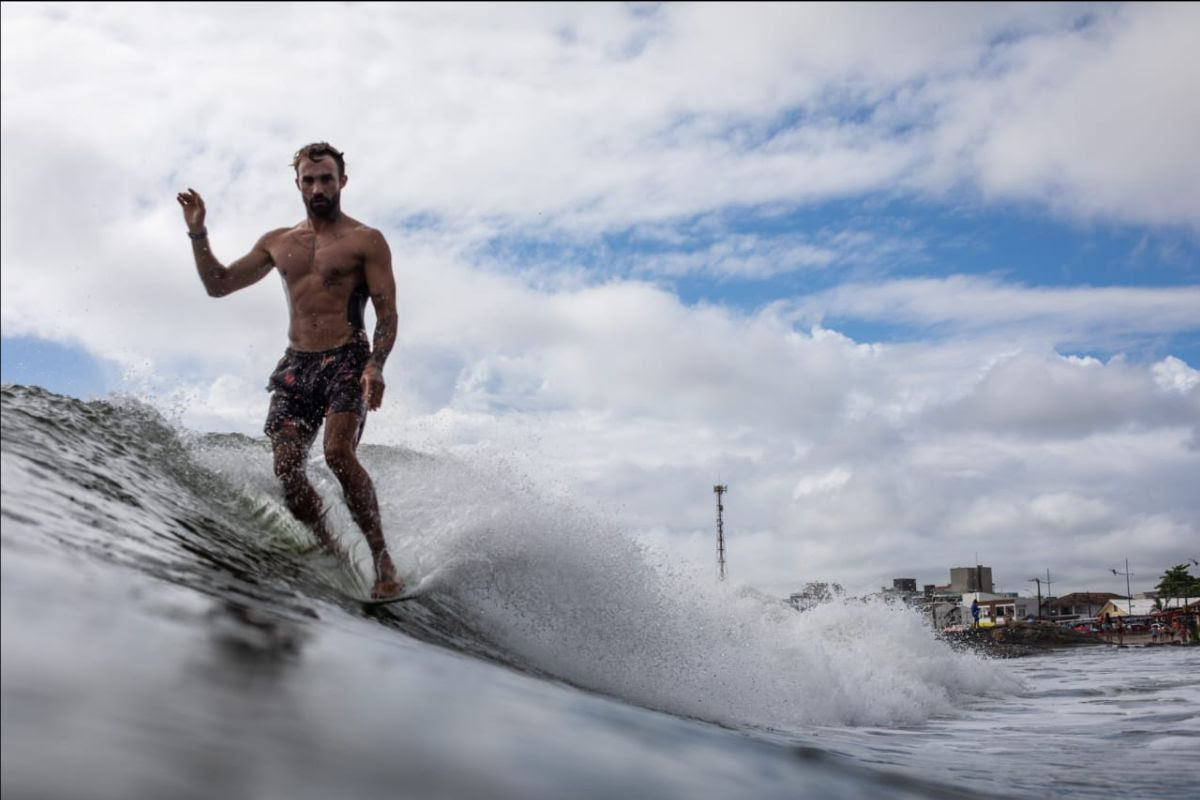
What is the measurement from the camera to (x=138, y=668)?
1.81 metres

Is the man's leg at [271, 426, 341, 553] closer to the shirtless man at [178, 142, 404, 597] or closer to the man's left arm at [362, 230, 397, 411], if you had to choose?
the shirtless man at [178, 142, 404, 597]

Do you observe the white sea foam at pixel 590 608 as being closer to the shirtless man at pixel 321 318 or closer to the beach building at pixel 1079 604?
the shirtless man at pixel 321 318

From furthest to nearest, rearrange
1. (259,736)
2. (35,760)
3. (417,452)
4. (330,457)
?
(417,452)
(330,457)
(259,736)
(35,760)

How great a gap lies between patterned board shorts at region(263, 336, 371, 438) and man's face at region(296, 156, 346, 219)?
613mm

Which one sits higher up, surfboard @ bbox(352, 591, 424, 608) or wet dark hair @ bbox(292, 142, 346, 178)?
wet dark hair @ bbox(292, 142, 346, 178)

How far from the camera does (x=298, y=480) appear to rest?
4355mm

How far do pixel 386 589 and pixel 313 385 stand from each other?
37.4 inches

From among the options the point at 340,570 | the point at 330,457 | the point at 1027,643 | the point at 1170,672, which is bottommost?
the point at 1027,643

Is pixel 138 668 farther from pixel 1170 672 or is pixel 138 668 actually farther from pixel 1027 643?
pixel 1027 643

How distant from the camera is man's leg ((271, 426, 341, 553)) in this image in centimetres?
434

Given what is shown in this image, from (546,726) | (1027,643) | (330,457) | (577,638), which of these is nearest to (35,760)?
(546,726)

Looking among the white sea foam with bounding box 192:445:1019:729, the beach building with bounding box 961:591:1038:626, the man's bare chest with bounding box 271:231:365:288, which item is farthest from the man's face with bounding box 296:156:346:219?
the beach building with bounding box 961:591:1038:626

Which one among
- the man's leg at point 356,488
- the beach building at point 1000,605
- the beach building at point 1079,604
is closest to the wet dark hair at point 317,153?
the man's leg at point 356,488

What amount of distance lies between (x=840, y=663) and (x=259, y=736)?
22.0ft
